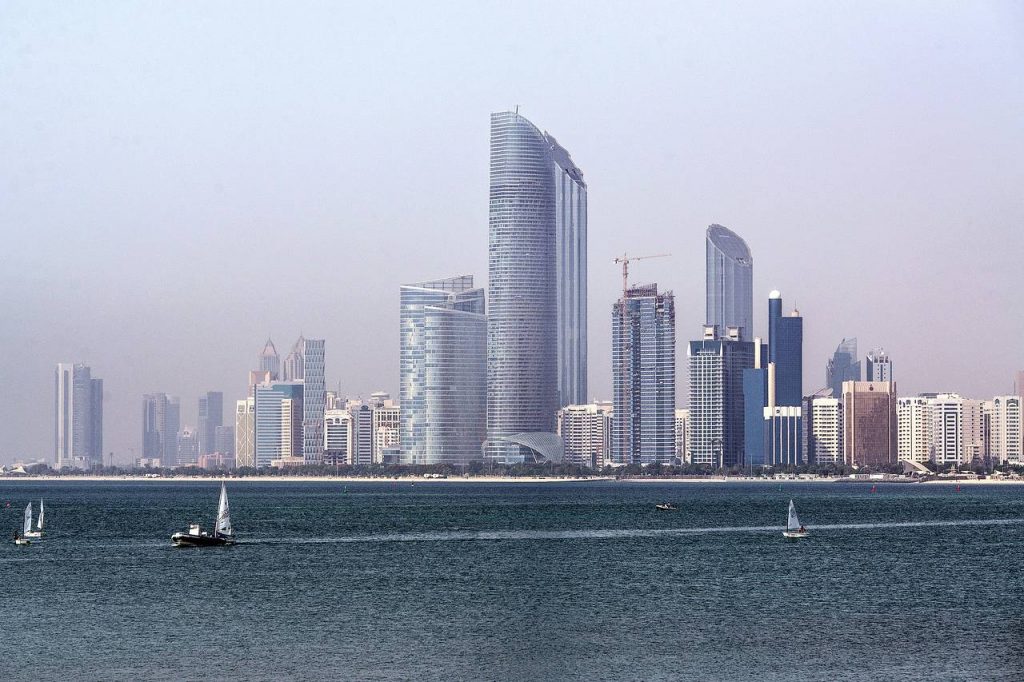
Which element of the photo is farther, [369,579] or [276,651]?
[369,579]

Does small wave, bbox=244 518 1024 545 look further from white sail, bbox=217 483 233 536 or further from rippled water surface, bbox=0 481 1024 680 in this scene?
white sail, bbox=217 483 233 536

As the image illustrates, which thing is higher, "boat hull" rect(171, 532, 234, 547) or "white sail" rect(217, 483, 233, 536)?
"white sail" rect(217, 483, 233, 536)

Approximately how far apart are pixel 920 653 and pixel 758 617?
14952 millimetres

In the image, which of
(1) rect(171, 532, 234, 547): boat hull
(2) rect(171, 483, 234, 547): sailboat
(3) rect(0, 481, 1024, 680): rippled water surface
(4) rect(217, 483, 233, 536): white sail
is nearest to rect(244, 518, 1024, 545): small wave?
(3) rect(0, 481, 1024, 680): rippled water surface

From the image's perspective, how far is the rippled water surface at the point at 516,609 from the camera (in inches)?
2744

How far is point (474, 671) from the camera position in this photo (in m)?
68.3

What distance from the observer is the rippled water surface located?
6969 cm

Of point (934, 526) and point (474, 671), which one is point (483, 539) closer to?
point (934, 526)

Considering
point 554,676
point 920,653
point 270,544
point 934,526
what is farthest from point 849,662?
point 934,526

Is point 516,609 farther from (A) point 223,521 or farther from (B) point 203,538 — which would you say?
(A) point 223,521

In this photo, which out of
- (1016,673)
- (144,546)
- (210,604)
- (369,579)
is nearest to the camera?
(1016,673)

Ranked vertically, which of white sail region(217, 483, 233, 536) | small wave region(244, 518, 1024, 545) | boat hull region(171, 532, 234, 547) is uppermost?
white sail region(217, 483, 233, 536)

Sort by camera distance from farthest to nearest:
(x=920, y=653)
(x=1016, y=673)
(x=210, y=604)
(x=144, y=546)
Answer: (x=144, y=546)
(x=210, y=604)
(x=920, y=653)
(x=1016, y=673)

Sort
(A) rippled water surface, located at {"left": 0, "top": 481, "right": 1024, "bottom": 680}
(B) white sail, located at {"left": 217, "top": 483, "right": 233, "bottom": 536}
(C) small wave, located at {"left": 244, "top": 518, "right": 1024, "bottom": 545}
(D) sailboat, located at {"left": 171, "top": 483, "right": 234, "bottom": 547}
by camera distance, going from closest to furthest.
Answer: (A) rippled water surface, located at {"left": 0, "top": 481, "right": 1024, "bottom": 680} → (D) sailboat, located at {"left": 171, "top": 483, "right": 234, "bottom": 547} → (B) white sail, located at {"left": 217, "top": 483, "right": 233, "bottom": 536} → (C) small wave, located at {"left": 244, "top": 518, "right": 1024, "bottom": 545}
